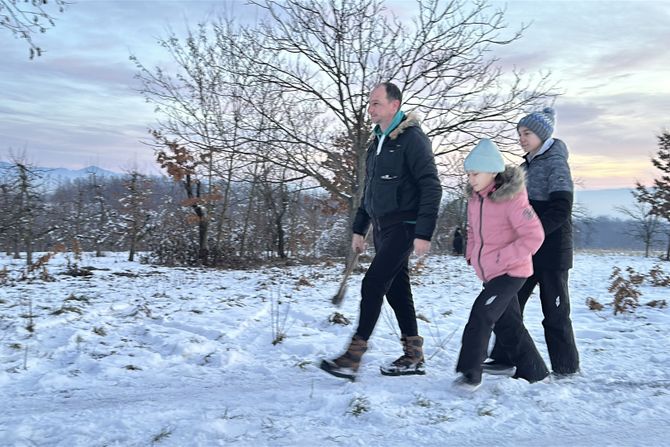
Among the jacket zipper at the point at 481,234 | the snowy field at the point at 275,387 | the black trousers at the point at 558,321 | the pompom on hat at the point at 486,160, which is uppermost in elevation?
the pompom on hat at the point at 486,160

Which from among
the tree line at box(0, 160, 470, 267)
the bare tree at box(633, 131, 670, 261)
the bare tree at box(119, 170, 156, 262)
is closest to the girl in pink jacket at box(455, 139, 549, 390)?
the tree line at box(0, 160, 470, 267)

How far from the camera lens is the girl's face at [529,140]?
11.6 ft

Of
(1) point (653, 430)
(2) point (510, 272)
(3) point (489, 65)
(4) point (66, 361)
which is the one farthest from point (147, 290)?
(3) point (489, 65)

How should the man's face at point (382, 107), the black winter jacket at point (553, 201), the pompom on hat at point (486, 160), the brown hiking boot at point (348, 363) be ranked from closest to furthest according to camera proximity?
the pompom on hat at point (486, 160)
the black winter jacket at point (553, 201)
the brown hiking boot at point (348, 363)
the man's face at point (382, 107)

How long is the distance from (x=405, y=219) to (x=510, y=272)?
2.67 feet

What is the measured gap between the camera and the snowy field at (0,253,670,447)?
8.40ft

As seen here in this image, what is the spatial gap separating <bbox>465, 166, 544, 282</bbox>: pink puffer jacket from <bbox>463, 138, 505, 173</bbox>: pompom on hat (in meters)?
0.07

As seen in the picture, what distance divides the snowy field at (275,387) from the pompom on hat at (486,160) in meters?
1.43

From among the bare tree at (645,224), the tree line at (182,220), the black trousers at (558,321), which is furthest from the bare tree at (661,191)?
the black trousers at (558,321)

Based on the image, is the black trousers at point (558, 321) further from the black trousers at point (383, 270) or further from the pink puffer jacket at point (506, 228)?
the black trousers at point (383, 270)

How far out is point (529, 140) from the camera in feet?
11.7

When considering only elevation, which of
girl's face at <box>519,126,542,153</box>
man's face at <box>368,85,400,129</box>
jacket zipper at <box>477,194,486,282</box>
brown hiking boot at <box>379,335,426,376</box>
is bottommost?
brown hiking boot at <box>379,335,426,376</box>

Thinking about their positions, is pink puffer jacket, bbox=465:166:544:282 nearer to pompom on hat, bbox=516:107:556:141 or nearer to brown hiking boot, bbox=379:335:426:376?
pompom on hat, bbox=516:107:556:141

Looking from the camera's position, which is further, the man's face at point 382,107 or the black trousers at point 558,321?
the man's face at point 382,107
